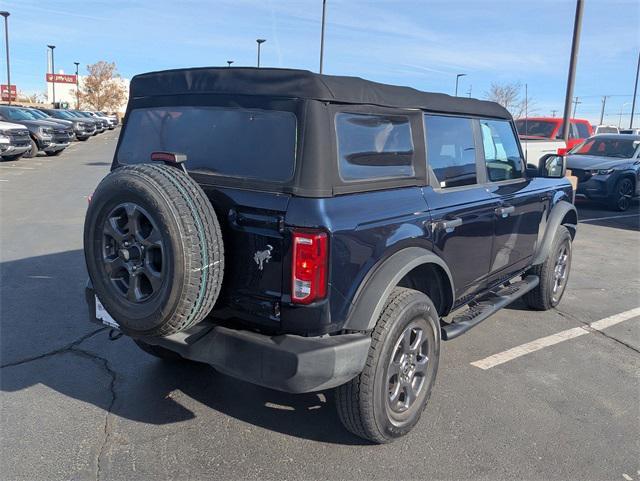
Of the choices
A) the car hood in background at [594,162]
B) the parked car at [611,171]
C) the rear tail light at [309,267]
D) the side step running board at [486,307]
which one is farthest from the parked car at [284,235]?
the car hood in background at [594,162]

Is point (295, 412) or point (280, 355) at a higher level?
point (280, 355)

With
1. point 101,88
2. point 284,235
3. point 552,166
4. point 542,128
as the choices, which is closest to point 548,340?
point 552,166

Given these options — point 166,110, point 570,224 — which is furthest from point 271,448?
point 570,224

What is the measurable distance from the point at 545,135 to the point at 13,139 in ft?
51.6

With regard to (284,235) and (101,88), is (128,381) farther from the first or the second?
(101,88)

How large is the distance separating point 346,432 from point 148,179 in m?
1.80

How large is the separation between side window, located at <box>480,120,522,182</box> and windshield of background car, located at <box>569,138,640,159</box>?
386 inches

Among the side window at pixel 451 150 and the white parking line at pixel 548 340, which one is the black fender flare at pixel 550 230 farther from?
the side window at pixel 451 150

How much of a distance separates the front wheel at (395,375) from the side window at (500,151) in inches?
64.6

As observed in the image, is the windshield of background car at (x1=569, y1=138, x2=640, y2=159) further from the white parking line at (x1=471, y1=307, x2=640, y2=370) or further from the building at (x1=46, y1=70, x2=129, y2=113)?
the building at (x1=46, y1=70, x2=129, y2=113)

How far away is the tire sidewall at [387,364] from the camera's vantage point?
2.95 metres

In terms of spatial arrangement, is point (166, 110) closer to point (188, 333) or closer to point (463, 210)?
point (188, 333)

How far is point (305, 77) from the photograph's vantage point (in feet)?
9.41

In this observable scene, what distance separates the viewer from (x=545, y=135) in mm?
15500
